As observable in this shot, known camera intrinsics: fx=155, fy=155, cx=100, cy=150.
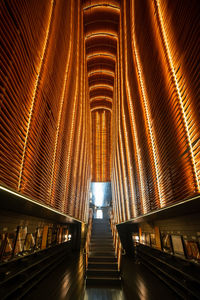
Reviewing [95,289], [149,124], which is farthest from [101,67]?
[95,289]

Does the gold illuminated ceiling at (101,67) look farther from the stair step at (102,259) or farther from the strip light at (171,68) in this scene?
the stair step at (102,259)

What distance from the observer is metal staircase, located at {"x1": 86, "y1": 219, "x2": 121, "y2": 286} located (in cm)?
522

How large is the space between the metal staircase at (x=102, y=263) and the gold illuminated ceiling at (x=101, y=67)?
1124 centimetres

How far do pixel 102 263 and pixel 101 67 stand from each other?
1445 cm

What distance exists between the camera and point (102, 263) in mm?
6328

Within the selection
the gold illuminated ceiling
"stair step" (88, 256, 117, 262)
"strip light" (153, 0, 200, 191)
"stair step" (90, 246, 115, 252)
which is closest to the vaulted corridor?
"strip light" (153, 0, 200, 191)

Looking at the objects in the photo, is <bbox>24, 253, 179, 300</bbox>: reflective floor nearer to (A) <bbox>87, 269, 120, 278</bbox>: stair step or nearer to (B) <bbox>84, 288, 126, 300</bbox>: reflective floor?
(B) <bbox>84, 288, 126, 300</bbox>: reflective floor

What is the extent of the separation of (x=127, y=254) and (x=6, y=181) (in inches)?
354

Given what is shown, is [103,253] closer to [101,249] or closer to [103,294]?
[101,249]

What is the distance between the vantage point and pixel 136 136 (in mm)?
5008

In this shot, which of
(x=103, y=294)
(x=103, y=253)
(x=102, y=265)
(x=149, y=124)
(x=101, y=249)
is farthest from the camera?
(x=101, y=249)

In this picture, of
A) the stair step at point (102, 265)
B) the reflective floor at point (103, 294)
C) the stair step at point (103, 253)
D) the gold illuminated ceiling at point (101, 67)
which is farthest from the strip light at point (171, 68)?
the gold illuminated ceiling at point (101, 67)

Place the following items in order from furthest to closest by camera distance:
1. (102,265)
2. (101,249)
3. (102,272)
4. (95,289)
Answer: (101,249) → (102,265) → (102,272) → (95,289)

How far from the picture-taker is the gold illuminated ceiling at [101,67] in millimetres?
10086
